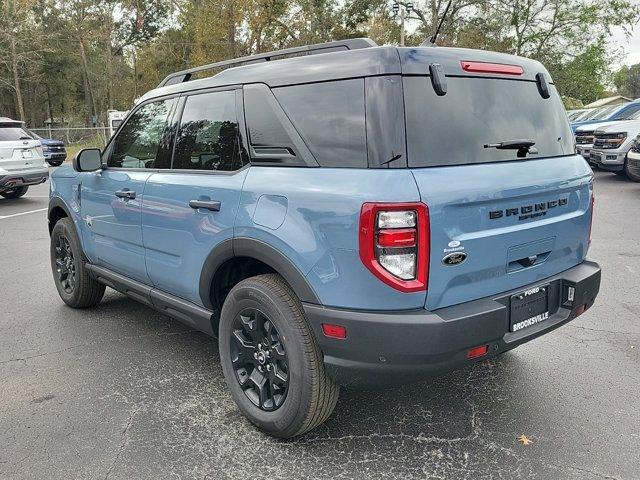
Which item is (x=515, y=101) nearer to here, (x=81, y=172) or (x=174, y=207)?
(x=174, y=207)

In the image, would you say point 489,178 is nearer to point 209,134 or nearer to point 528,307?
point 528,307

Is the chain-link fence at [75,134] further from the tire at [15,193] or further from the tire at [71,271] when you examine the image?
the tire at [71,271]

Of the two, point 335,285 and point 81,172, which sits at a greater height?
point 81,172

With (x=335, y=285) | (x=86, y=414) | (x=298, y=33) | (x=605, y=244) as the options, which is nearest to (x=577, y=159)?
(x=335, y=285)

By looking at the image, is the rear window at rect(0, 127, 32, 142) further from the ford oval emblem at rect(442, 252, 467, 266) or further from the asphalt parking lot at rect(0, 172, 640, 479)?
the ford oval emblem at rect(442, 252, 467, 266)

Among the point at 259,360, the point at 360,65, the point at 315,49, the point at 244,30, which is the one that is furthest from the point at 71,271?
the point at 244,30

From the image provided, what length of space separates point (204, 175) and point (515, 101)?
69.1 inches

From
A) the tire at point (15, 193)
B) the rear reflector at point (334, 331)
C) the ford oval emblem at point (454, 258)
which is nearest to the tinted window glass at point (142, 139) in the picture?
the rear reflector at point (334, 331)

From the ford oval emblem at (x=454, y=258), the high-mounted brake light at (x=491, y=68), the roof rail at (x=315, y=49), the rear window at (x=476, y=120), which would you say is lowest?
the ford oval emblem at (x=454, y=258)

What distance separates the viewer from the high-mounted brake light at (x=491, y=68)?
268cm

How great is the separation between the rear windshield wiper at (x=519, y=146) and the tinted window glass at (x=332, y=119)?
0.67 m

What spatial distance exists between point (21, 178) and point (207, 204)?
10.1 m

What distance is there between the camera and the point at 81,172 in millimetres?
4336

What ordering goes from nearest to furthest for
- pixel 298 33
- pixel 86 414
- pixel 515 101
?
pixel 515 101 < pixel 86 414 < pixel 298 33
